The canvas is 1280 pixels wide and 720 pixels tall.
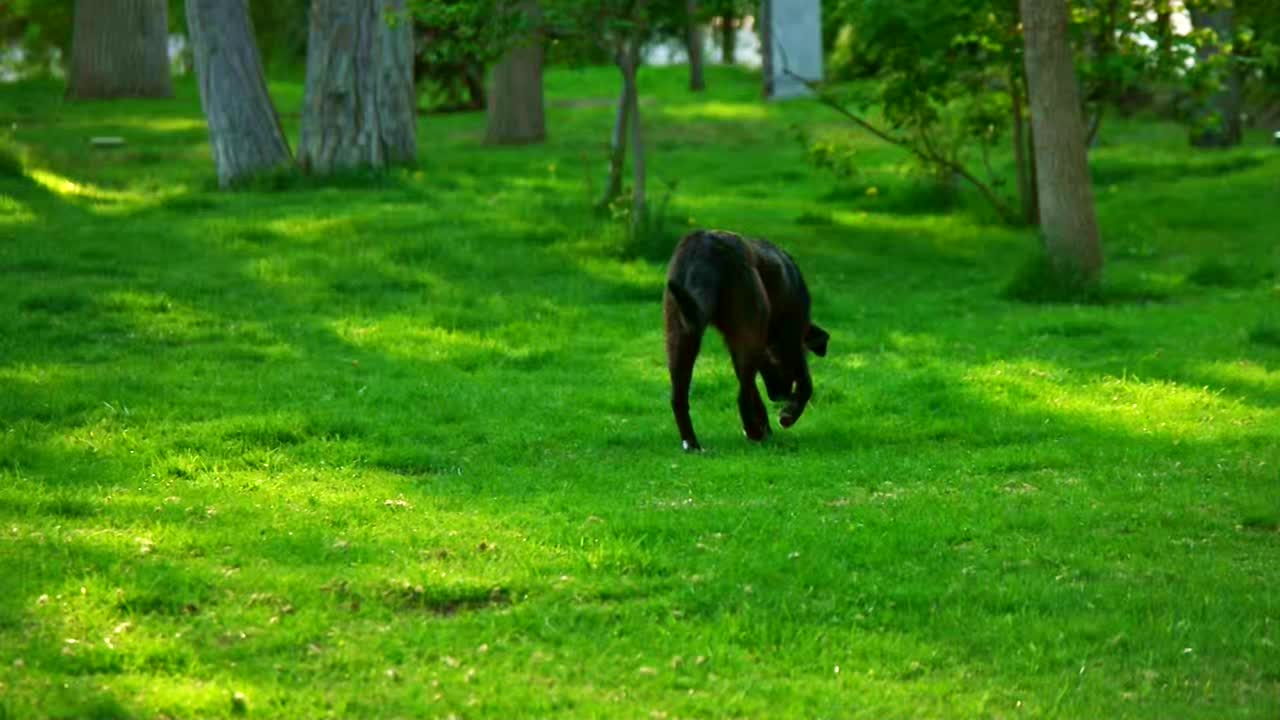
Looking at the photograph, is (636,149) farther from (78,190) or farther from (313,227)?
(78,190)

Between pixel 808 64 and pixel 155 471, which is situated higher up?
A: pixel 808 64

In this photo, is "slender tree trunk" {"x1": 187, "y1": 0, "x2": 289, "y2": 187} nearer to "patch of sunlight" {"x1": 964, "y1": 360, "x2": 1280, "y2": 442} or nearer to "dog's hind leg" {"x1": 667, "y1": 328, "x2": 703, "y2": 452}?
"patch of sunlight" {"x1": 964, "y1": 360, "x2": 1280, "y2": 442}

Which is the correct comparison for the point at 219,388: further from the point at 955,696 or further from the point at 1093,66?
the point at 1093,66

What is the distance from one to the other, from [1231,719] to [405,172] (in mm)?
18263

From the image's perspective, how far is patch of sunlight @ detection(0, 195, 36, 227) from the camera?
59.5ft

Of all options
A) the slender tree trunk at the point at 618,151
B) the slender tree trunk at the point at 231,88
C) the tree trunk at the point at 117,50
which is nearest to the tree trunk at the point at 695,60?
the tree trunk at the point at 117,50

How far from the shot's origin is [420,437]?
10617mm

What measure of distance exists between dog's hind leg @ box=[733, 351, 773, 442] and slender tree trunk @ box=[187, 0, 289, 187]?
42.0 ft

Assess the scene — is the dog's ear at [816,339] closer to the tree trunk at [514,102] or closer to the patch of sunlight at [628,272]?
the patch of sunlight at [628,272]

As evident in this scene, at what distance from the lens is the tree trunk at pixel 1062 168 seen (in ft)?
53.6

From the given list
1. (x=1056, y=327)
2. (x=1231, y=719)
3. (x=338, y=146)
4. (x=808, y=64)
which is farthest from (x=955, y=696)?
(x=808, y=64)

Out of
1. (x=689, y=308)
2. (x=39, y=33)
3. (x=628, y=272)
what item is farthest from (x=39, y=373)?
(x=39, y=33)

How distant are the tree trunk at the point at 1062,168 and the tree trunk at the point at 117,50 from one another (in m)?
24.3

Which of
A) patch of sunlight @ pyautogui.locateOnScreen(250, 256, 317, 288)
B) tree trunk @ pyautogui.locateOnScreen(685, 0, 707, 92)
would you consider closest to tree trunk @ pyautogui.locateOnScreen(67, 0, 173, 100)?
tree trunk @ pyautogui.locateOnScreen(685, 0, 707, 92)
